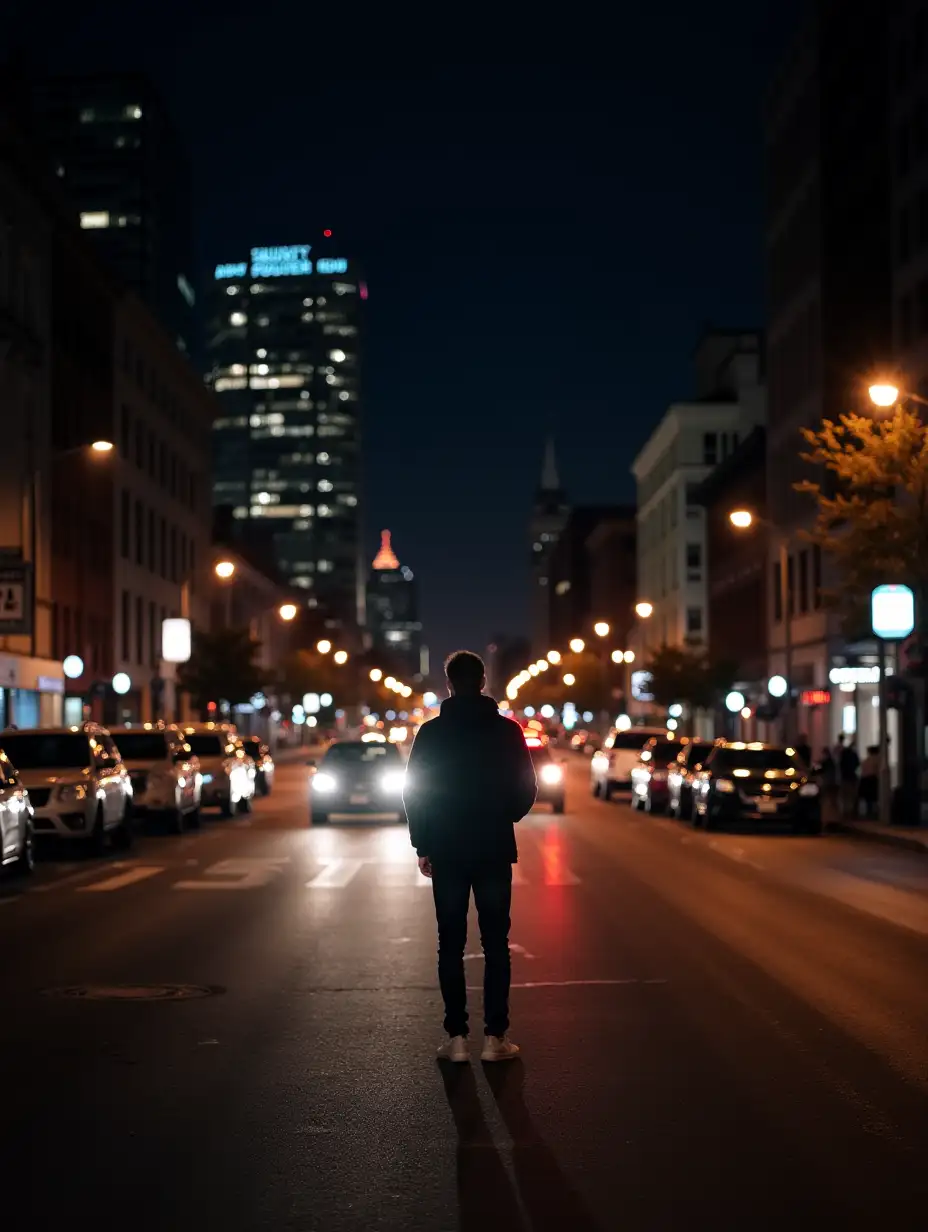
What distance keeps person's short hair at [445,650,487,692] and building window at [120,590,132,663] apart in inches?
2433

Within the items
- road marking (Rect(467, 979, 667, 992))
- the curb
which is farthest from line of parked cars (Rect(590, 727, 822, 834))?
road marking (Rect(467, 979, 667, 992))

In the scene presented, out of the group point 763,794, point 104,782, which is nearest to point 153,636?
point 763,794

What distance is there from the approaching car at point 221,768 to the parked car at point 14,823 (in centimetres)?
1455

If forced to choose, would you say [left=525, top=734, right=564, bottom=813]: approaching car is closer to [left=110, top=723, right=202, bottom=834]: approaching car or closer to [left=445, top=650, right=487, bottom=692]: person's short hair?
[left=110, top=723, right=202, bottom=834]: approaching car

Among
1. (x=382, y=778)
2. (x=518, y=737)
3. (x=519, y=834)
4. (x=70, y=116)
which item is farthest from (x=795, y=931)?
(x=70, y=116)

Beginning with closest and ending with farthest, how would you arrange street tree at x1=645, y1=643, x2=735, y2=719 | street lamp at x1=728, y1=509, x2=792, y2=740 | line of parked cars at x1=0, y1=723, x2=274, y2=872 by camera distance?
line of parked cars at x1=0, y1=723, x2=274, y2=872, street lamp at x1=728, y1=509, x2=792, y2=740, street tree at x1=645, y1=643, x2=735, y2=719

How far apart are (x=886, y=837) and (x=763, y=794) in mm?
3044

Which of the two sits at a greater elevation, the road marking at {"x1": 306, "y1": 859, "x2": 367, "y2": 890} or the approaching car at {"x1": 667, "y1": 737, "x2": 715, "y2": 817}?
the approaching car at {"x1": 667, "y1": 737, "x2": 715, "y2": 817}

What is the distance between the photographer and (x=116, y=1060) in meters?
10.1

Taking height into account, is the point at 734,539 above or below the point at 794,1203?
above

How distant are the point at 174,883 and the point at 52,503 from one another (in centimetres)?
3880

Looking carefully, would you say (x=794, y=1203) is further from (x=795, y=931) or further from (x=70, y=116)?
(x=70, y=116)

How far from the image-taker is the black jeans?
974 cm

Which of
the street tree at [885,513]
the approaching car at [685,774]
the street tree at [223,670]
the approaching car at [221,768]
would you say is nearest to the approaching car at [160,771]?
the approaching car at [221,768]
